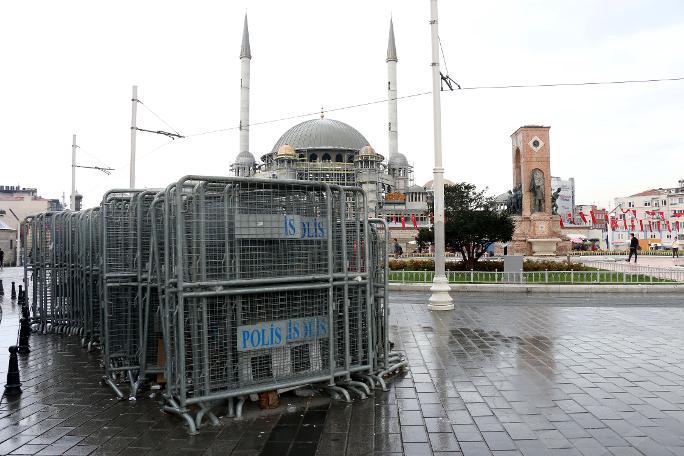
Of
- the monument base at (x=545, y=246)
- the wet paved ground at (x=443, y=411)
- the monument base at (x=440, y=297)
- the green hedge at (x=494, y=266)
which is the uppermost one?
the monument base at (x=545, y=246)

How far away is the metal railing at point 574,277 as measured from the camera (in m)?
18.8

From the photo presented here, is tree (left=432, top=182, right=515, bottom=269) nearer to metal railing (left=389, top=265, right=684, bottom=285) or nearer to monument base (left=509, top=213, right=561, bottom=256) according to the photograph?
metal railing (left=389, top=265, right=684, bottom=285)

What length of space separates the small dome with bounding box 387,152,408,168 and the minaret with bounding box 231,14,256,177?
24292 millimetres

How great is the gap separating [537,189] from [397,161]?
5642cm

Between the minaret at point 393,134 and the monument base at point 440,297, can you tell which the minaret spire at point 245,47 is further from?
the monument base at point 440,297

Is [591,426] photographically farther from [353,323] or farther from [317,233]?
[317,233]

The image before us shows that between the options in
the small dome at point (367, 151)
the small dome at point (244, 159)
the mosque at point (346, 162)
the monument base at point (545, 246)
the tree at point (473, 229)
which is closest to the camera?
the tree at point (473, 229)

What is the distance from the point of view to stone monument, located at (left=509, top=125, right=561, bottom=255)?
37.7 meters

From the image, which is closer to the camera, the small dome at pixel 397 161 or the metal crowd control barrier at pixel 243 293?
the metal crowd control barrier at pixel 243 293

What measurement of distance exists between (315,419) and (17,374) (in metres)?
3.81

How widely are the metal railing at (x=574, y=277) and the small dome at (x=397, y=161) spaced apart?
7382 cm

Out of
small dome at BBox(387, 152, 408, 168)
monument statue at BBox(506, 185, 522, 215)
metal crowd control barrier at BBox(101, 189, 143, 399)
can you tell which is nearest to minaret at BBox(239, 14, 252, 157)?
small dome at BBox(387, 152, 408, 168)

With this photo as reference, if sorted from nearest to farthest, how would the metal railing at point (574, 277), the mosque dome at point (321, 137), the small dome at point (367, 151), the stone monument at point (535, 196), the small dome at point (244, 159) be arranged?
the metal railing at point (574, 277) < the stone monument at point (535, 196) < the small dome at point (244, 159) < the small dome at point (367, 151) < the mosque dome at point (321, 137)

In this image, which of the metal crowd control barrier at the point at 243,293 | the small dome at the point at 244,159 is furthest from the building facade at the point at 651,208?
the metal crowd control barrier at the point at 243,293
